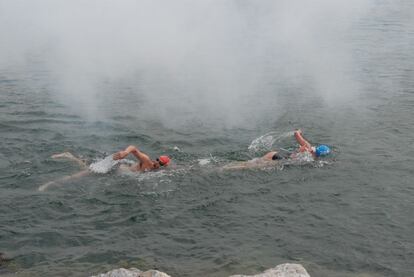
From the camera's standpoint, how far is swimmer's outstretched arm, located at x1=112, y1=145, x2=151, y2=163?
1159 centimetres

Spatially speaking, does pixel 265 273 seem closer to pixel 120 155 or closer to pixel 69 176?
pixel 120 155

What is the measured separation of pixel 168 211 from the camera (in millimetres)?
10516

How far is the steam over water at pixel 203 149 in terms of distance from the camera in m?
9.33

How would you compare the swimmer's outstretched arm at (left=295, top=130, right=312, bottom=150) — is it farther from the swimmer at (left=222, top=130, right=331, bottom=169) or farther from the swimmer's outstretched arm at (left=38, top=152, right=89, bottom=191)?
the swimmer's outstretched arm at (left=38, top=152, right=89, bottom=191)

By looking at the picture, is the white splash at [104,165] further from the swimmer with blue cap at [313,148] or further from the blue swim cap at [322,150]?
the blue swim cap at [322,150]

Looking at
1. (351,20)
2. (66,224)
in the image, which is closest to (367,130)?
(66,224)

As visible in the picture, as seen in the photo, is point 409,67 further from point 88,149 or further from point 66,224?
point 66,224

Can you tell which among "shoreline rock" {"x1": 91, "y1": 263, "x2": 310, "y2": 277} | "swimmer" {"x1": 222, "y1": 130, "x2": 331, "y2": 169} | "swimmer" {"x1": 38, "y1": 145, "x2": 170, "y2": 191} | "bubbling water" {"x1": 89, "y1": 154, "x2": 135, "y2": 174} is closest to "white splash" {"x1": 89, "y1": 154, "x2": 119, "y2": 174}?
"bubbling water" {"x1": 89, "y1": 154, "x2": 135, "y2": 174}

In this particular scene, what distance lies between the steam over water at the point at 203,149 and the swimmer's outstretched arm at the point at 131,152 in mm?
409

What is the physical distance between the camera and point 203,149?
13656 mm

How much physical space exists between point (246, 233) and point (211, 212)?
101cm

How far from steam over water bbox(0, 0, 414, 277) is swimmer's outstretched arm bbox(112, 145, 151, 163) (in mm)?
409

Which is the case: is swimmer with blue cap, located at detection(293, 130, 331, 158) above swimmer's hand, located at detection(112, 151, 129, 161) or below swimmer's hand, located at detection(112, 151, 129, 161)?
below

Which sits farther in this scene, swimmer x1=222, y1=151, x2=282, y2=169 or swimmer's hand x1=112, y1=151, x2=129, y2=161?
swimmer x1=222, y1=151, x2=282, y2=169
